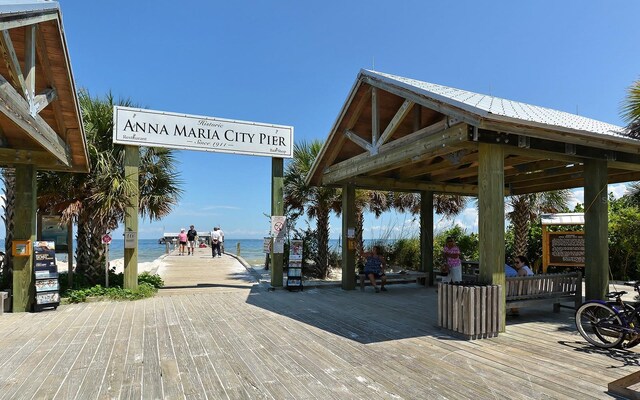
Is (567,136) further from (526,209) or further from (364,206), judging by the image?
(526,209)

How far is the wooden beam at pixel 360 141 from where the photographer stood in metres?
8.13

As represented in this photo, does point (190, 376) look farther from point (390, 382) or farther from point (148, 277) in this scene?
point (148, 277)

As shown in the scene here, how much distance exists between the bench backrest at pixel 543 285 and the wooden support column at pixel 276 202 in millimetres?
6017

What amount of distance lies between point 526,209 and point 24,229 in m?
15.1

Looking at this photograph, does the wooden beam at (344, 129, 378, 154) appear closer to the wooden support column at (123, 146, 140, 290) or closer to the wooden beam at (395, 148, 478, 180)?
the wooden beam at (395, 148, 478, 180)

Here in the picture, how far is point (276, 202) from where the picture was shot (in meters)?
10.9

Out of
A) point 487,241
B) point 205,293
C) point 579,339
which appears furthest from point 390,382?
point 205,293

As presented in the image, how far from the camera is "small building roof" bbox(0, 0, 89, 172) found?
15.1ft

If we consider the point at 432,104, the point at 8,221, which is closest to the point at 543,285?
the point at 432,104

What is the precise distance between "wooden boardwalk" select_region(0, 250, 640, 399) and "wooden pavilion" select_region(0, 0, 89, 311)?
74.8 inches

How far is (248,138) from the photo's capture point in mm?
10516

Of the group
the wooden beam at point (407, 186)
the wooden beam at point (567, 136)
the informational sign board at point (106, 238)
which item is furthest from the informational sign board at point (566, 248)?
the informational sign board at point (106, 238)

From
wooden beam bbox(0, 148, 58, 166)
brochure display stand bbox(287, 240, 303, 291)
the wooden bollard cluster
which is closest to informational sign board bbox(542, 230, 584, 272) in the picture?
the wooden bollard cluster

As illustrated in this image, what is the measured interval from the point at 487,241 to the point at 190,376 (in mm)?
4320
